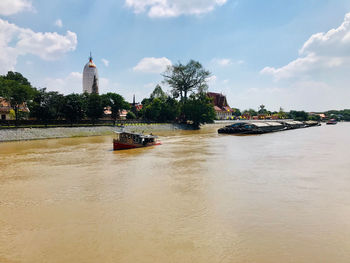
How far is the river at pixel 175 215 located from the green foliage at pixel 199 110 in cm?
5007

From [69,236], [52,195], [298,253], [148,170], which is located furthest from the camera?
[148,170]

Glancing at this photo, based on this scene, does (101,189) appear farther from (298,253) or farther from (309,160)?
(309,160)

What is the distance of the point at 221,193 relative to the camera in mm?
12297

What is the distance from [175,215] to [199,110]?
193 feet

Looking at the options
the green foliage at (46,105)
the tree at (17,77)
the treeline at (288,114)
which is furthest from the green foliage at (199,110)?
the treeline at (288,114)

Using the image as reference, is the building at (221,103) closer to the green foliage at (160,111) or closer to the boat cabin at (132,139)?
the green foliage at (160,111)

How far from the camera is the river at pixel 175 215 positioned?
6.92m

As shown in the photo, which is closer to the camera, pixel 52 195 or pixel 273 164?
pixel 52 195

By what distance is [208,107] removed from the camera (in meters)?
68.1

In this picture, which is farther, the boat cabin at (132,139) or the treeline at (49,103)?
the treeline at (49,103)

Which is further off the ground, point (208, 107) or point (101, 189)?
point (208, 107)

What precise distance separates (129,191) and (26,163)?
12266 millimetres

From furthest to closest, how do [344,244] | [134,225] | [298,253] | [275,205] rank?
[275,205]
[134,225]
[344,244]
[298,253]

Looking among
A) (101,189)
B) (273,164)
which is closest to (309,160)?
(273,164)
